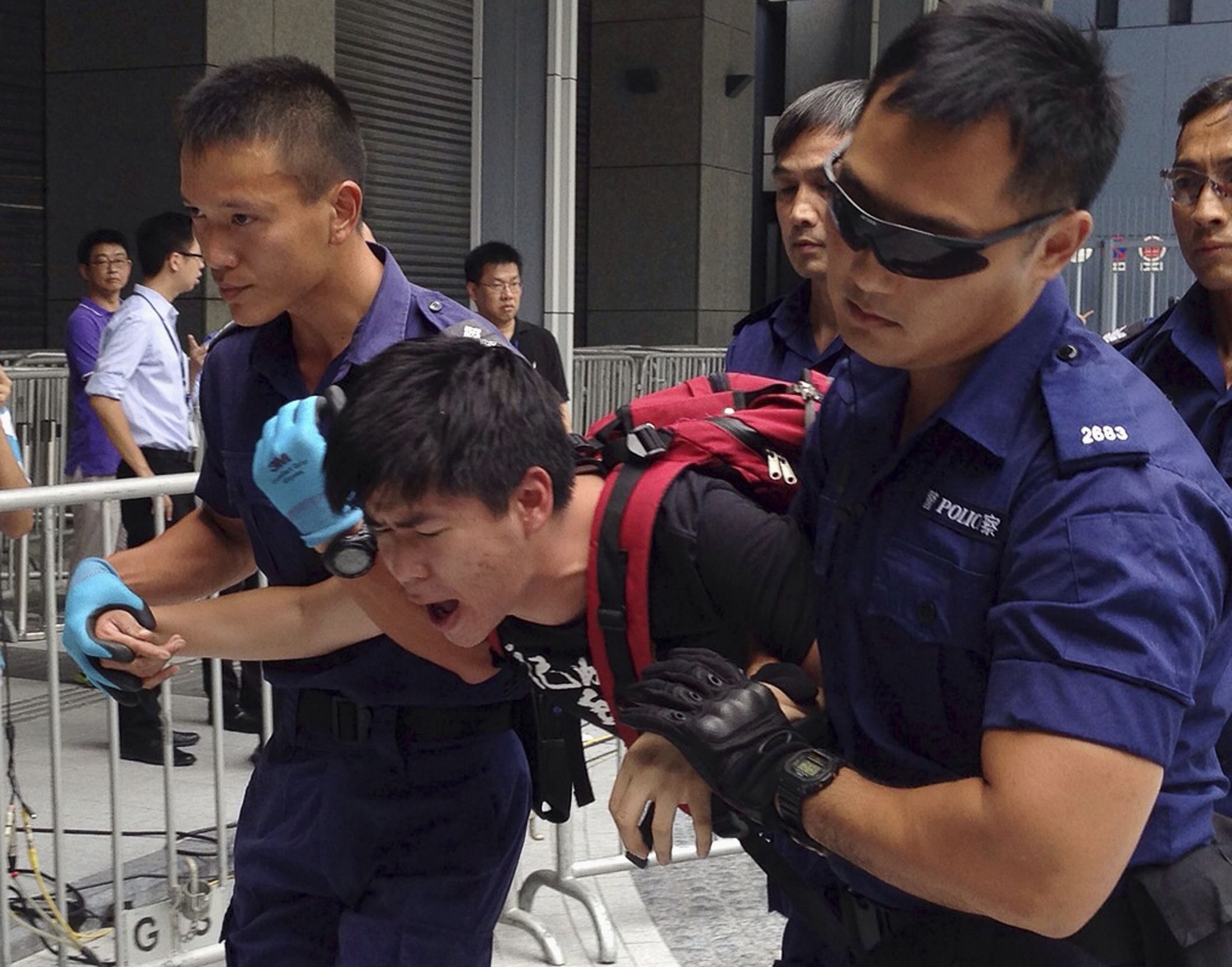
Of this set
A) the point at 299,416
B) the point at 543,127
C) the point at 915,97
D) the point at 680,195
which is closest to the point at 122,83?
the point at 543,127

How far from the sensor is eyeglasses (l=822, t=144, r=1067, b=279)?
5.25 feet

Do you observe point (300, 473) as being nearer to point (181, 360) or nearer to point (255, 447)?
point (255, 447)

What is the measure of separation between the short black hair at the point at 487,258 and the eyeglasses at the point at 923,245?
596 centimetres

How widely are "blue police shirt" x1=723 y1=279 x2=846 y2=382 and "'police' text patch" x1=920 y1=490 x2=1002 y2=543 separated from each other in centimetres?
196

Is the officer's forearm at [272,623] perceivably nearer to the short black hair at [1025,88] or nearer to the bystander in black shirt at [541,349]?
the short black hair at [1025,88]

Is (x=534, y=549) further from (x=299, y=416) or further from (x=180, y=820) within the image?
(x=180, y=820)

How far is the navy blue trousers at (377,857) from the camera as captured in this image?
107 inches

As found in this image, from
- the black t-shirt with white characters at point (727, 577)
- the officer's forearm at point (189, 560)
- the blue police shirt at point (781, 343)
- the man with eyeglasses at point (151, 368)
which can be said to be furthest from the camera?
the man with eyeglasses at point (151, 368)

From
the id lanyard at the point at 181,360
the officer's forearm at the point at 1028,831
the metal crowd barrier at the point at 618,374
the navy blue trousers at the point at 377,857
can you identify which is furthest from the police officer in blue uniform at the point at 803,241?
the metal crowd barrier at the point at 618,374

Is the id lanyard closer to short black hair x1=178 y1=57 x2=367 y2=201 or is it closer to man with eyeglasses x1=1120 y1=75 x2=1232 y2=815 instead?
short black hair x1=178 y1=57 x2=367 y2=201

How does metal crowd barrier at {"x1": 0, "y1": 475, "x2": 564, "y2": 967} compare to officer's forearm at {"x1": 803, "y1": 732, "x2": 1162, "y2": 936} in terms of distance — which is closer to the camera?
officer's forearm at {"x1": 803, "y1": 732, "x2": 1162, "y2": 936}

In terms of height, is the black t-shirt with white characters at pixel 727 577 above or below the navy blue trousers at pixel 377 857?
above

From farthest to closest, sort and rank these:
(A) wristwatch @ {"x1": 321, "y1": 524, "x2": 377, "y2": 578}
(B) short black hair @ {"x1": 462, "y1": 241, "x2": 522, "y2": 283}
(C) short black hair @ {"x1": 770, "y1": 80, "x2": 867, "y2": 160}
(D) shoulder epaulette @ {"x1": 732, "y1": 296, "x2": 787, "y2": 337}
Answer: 1. (B) short black hair @ {"x1": 462, "y1": 241, "x2": 522, "y2": 283}
2. (D) shoulder epaulette @ {"x1": 732, "y1": 296, "x2": 787, "y2": 337}
3. (C) short black hair @ {"x1": 770, "y1": 80, "x2": 867, "y2": 160}
4. (A) wristwatch @ {"x1": 321, "y1": 524, "x2": 377, "y2": 578}

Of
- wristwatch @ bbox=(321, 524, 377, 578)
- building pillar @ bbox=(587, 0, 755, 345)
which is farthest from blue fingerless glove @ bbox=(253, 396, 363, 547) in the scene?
building pillar @ bbox=(587, 0, 755, 345)
